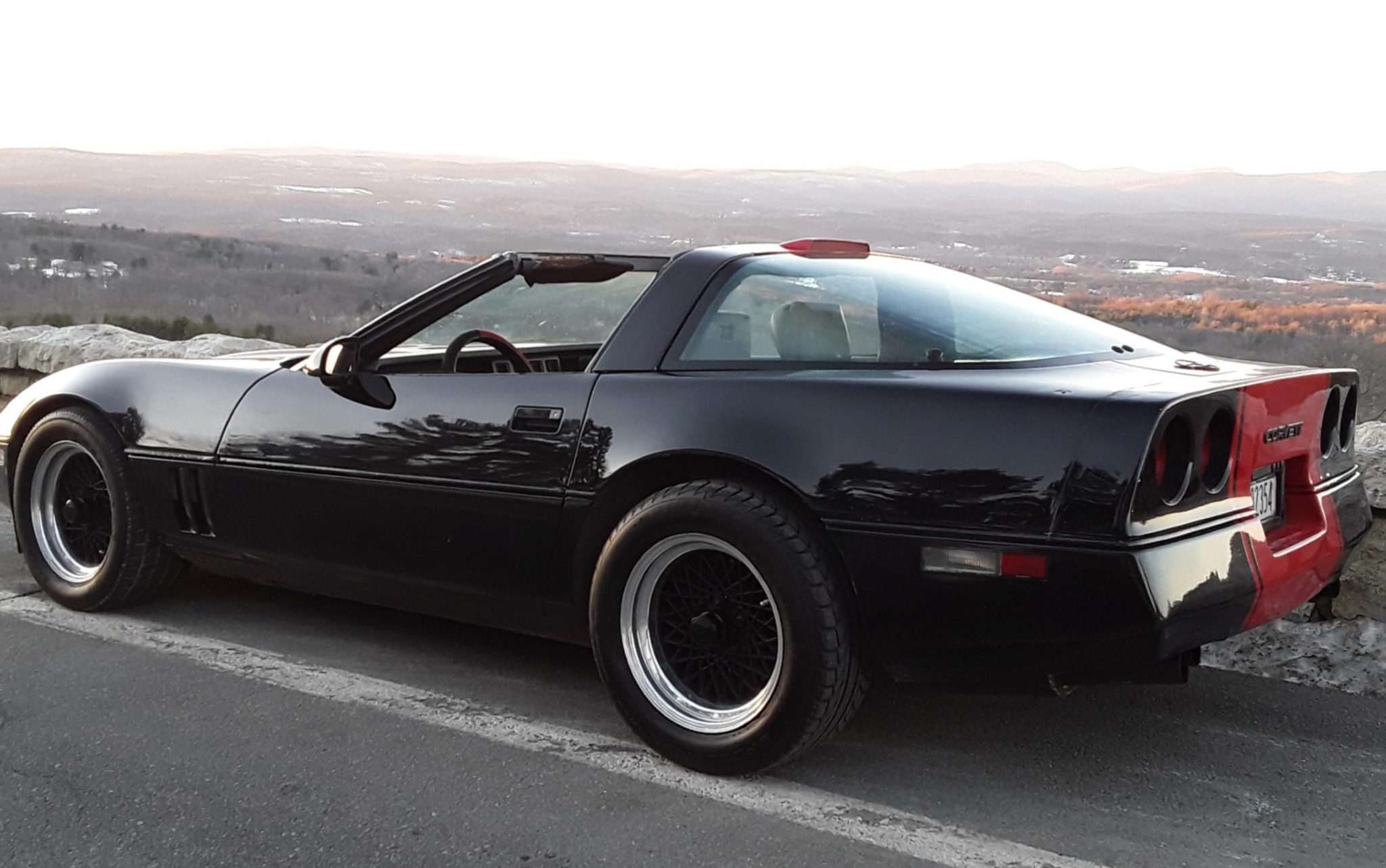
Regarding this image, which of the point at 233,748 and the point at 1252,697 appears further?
the point at 1252,697

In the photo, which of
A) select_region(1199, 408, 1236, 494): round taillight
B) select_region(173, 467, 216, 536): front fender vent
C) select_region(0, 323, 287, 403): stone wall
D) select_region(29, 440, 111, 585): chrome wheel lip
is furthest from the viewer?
select_region(0, 323, 287, 403): stone wall

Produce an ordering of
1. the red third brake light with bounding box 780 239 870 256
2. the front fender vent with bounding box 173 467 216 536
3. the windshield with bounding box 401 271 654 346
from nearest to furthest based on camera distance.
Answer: the red third brake light with bounding box 780 239 870 256 → the windshield with bounding box 401 271 654 346 → the front fender vent with bounding box 173 467 216 536

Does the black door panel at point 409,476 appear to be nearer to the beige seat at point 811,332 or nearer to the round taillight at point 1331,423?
the beige seat at point 811,332

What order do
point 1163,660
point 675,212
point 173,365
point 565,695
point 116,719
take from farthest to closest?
1. point 675,212
2. point 173,365
3. point 565,695
4. point 116,719
5. point 1163,660

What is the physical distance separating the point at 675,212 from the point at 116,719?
1688 centimetres

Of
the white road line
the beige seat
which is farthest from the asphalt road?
the beige seat

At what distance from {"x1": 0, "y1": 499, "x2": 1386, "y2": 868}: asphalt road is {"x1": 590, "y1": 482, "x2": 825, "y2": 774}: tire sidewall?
8cm

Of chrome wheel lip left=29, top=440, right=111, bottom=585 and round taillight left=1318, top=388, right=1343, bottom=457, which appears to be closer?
round taillight left=1318, top=388, right=1343, bottom=457

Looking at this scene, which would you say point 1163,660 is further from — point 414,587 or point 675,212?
point 675,212

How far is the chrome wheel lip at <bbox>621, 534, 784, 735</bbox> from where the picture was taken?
119 inches

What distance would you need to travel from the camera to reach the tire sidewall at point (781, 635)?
2.83 m

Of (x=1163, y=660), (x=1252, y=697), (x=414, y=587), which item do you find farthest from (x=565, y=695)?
(x=1252, y=697)

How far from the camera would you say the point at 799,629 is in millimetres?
2822

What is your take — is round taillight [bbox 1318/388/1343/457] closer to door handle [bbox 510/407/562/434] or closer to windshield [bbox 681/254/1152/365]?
windshield [bbox 681/254/1152/365]
